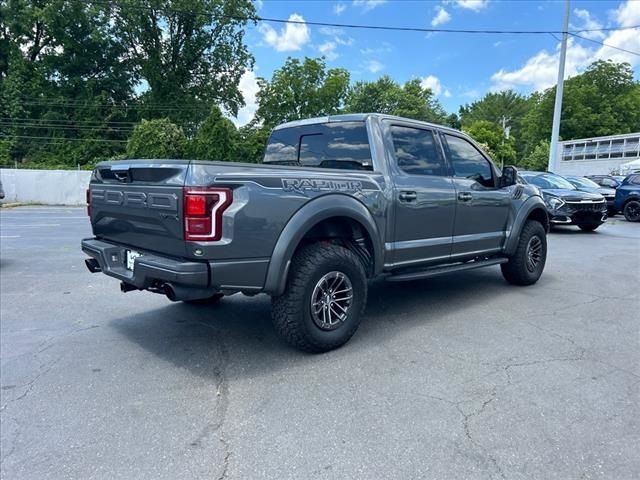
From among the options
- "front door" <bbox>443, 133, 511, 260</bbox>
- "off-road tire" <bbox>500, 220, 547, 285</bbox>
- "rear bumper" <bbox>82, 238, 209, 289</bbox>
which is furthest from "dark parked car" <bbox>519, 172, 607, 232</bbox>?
"rear bumper" <bbox>82, 238, 209, 289</bbox>

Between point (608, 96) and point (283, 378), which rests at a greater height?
point (608, 96)

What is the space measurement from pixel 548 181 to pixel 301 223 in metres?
11.3

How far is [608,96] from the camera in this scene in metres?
50.3

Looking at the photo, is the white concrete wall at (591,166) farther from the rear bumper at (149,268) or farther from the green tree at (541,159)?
the rear bumper at (149,268)

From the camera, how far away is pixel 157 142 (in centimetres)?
2569

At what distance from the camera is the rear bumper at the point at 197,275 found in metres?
2.96

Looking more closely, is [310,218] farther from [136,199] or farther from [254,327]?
[254,327]

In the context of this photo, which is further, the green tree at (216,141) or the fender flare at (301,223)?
the green tree at (216,141)

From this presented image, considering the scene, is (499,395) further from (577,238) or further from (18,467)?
(577,238)

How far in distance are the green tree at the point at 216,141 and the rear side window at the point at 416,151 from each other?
2151cm

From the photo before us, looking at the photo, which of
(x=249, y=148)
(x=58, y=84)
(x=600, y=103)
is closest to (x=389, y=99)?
(x=600, y=103)

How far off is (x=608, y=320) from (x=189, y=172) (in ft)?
14.3

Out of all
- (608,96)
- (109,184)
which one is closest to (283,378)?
(109,184)

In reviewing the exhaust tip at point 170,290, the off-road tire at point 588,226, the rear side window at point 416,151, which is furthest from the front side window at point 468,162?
the off-road tire at point 588,226
